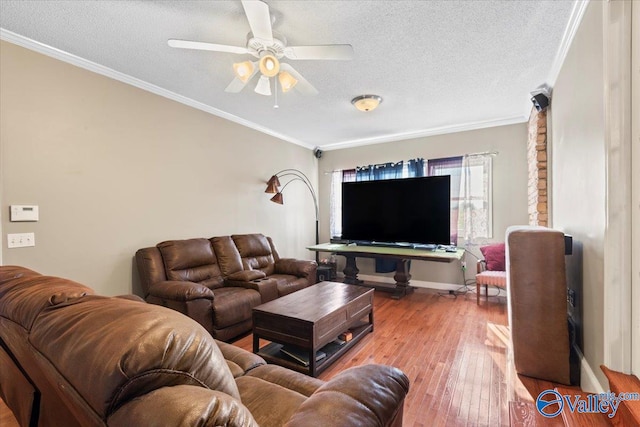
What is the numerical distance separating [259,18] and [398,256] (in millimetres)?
3126

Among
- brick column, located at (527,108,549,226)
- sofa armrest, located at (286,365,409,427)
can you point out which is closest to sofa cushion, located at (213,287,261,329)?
sofa armrest, located at (286,365,409,427)

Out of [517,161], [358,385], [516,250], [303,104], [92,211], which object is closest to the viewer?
[358,385]

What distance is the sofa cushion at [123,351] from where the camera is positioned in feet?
A: 1.87

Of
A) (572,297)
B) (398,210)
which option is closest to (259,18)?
(572,297)

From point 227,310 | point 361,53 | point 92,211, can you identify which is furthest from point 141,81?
point 227,310

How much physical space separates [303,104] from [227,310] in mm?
2494

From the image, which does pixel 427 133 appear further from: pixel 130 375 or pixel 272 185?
pixel 130 375

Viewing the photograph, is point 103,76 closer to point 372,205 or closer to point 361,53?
point 361,53

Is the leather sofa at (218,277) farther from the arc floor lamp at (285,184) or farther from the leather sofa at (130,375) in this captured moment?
the leather sofa at (130,375)

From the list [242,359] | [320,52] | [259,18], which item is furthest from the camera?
[320,52]

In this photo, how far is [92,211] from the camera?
8.55 ft

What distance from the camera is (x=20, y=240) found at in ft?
7.23

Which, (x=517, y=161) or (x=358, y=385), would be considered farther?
(x=517, y=161)

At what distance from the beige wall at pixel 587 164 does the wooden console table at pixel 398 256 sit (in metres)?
1.42
